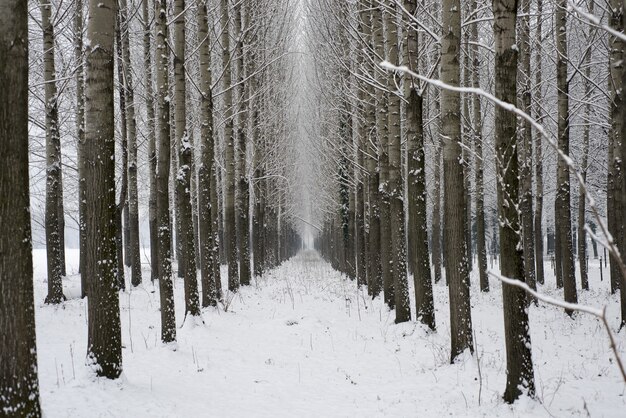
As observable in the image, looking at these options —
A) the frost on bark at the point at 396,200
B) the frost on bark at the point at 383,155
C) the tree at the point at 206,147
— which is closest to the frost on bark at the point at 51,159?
the tree at the point at 206,147

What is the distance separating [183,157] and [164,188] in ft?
2.92

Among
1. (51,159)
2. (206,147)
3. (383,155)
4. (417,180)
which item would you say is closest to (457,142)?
(417,180)

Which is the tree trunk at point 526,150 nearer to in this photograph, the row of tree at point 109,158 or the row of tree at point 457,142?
the row of tree at point 457,142

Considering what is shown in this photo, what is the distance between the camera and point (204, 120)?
11.1 m

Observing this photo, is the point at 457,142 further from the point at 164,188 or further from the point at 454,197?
the point at 164,188

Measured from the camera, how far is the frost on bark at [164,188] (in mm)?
7852

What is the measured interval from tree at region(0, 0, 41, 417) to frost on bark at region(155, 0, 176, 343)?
4.12 metres

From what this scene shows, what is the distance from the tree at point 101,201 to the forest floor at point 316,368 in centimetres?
37

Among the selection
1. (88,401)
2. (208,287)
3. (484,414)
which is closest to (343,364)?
(484,414)

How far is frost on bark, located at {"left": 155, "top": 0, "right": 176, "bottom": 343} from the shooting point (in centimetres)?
785

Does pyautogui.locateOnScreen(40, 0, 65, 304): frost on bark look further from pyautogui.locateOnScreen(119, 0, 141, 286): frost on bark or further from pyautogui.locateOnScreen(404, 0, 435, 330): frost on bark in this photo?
pyautogui.locateOnScreen(404, 0, 435, 330): frost on bark

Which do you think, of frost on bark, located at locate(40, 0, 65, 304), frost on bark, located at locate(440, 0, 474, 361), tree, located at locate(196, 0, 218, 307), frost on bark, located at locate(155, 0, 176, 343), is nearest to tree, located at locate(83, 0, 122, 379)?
frost on bark, located at locate(155, 0, 176, 343)

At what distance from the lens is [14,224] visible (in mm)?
3623

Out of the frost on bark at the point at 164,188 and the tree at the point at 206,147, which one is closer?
the frost on bark at the point at 164,188
